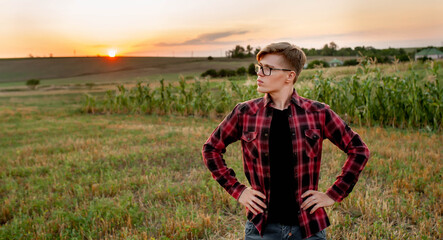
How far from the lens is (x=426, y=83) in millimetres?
10547

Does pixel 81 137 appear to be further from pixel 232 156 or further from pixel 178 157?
pixel 232 156

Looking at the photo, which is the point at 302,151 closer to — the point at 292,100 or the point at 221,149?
the point at 292,100

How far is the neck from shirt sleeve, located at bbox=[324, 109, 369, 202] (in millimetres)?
264

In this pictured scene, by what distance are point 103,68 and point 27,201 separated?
64.1 meters

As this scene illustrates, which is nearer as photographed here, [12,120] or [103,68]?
[12,120]

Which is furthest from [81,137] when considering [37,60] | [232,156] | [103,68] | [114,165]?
[37,60]

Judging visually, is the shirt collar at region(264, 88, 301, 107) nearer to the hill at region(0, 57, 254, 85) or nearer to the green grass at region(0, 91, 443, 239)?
the green grass at region(0, 91, 443, 239)

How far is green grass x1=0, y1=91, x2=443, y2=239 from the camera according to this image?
13.7 feet

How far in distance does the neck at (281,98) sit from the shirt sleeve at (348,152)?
0.87 ft

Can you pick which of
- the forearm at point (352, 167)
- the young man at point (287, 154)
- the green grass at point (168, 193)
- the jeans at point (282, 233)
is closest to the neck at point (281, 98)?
the young man at point (287, 154)

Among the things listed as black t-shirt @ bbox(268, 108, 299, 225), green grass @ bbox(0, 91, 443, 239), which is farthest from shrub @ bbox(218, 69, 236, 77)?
black t-shirt @ bbox(268, 108, 299, 225)

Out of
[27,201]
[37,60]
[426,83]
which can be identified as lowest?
[27,201]

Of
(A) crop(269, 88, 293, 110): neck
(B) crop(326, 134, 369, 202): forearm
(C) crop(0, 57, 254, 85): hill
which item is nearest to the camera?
(B) crop(326, 134, 369, 202): forearm

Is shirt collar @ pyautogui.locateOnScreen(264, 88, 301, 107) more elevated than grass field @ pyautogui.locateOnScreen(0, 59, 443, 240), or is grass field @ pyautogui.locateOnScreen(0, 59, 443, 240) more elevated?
shirt collar @ pyautogui.locateOnScreen(264, 88, 301, 107)
